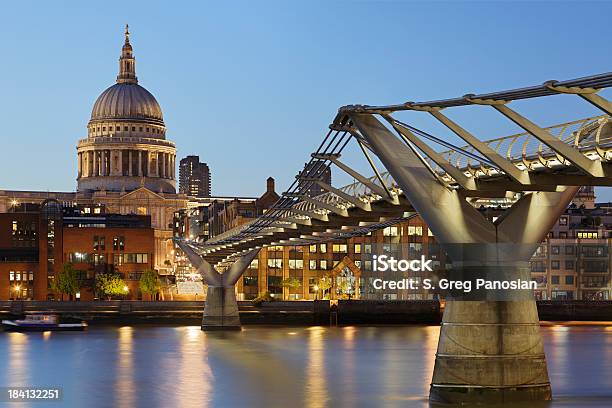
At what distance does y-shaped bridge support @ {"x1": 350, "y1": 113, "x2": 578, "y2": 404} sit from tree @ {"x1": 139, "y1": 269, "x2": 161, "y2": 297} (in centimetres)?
11653

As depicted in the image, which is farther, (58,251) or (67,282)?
(58,251)

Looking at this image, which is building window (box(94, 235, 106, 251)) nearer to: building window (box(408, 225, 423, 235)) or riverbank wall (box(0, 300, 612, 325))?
riverbank wall (box(0, 300, 612, 325))

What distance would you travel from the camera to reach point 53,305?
418ft

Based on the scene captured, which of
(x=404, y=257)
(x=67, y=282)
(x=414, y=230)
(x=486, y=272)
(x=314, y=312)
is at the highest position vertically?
(x=414, y=230)

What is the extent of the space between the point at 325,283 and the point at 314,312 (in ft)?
87.5

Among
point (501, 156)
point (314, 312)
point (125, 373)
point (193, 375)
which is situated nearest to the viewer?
point (501, 156)

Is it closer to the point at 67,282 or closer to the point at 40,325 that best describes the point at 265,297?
the point at 67,282

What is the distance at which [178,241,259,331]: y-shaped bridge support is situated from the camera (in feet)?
345

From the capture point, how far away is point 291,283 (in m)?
149

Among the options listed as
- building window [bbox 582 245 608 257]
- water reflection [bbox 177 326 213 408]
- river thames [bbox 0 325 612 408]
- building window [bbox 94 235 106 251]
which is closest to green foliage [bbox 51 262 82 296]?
building window [bbox 94 235 106 251]

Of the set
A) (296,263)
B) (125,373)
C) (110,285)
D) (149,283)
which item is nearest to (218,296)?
(125,373)

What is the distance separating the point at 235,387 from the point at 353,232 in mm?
16641

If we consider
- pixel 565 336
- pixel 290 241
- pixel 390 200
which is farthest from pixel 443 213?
pixel 565 336

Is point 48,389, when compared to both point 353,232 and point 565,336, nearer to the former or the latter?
point 353,232
